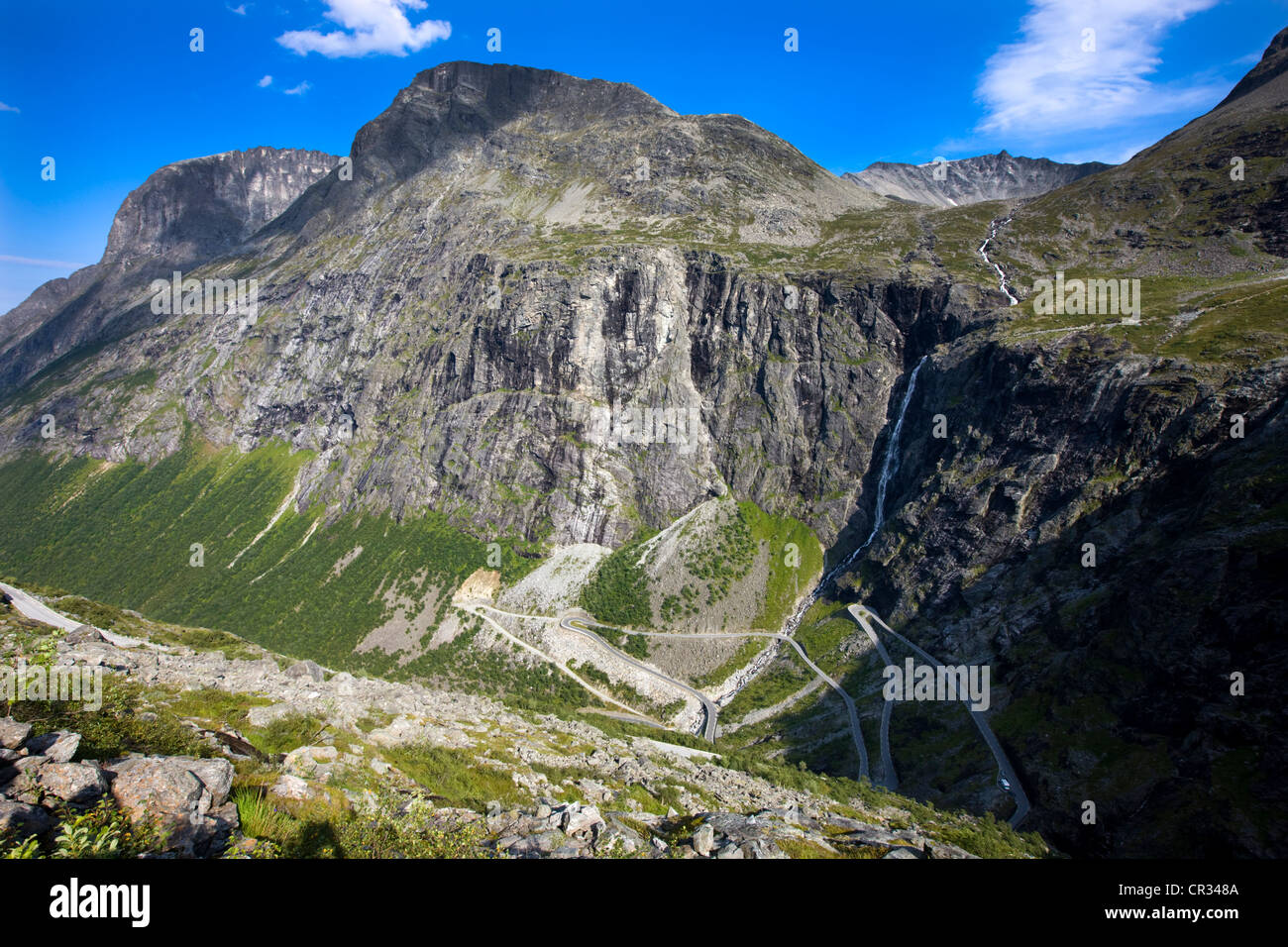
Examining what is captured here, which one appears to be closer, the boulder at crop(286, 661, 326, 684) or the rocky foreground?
the rocky foreground

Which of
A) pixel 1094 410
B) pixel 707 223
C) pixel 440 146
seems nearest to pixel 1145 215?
pixel 1094 410

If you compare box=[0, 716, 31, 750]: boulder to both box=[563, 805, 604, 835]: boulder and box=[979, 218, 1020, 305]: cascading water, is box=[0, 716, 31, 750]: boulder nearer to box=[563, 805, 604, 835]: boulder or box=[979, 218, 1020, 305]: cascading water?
box=[563, 805, 604, 835]: boulder

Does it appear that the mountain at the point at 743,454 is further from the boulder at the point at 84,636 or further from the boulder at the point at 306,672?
the boulder at the point at 84,636

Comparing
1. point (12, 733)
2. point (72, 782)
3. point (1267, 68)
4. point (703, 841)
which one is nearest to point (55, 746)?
point (12, 733)

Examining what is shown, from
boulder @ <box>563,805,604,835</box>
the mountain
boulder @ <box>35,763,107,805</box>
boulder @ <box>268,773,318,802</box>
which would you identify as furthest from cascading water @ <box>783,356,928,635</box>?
boulder @ <box>35,763,107,805</box>
